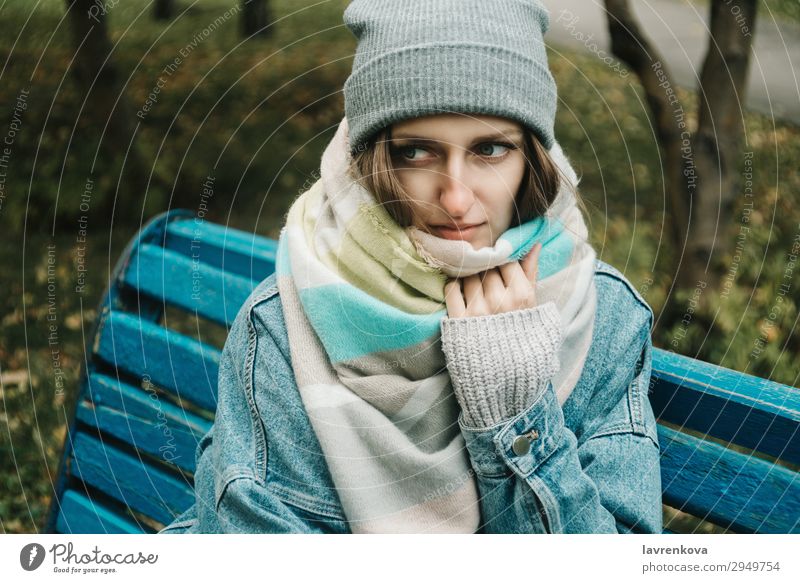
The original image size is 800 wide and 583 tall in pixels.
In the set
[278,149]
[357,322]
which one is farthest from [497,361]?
[278,149]

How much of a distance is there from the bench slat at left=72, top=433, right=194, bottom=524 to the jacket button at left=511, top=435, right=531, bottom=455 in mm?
872

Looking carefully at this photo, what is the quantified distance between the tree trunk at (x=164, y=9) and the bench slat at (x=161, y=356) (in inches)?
34.6

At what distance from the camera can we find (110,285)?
6.56ft

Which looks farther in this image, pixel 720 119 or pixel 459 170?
pixel 720 119

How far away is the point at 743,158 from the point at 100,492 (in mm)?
2116

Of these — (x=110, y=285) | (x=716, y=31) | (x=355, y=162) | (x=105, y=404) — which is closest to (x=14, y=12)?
(x=110, y=285)

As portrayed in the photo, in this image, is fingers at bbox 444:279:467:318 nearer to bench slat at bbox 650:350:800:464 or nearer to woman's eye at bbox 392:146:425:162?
woman's eye at bbox 392:146:425:162

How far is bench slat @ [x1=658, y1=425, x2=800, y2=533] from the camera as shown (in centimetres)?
134

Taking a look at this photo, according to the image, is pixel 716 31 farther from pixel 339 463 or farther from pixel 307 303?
pixel 339 463

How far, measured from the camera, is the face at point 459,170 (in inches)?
48.3

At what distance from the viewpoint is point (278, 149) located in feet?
10.5

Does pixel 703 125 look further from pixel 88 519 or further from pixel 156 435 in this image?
pixel 88 519

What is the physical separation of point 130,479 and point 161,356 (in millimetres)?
291

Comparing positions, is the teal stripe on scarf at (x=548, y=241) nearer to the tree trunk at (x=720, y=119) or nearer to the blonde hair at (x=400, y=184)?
the blonde hair at (x=400, y=184)
